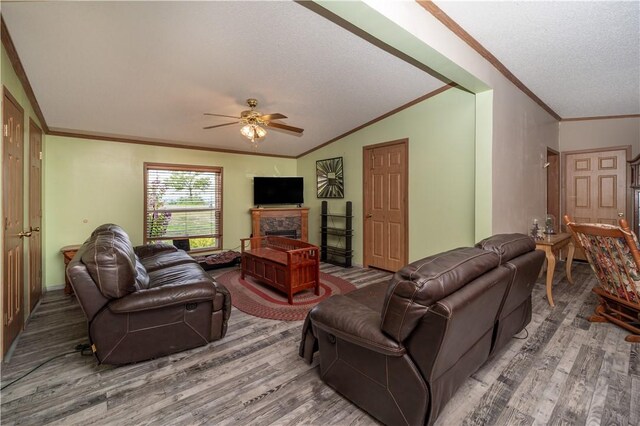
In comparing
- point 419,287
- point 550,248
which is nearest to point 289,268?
point 419,287

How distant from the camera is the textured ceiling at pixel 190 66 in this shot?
7.00 feet

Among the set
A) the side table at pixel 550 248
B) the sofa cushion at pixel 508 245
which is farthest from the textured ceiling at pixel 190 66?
the side table at pixel 550 248

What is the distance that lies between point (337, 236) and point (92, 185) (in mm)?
4012

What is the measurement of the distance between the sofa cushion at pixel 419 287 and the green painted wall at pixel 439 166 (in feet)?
8.22

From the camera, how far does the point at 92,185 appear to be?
4.27 m

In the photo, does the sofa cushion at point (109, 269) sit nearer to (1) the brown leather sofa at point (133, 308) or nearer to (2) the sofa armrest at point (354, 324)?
(1) the brown leather sofa at point (133, 308)

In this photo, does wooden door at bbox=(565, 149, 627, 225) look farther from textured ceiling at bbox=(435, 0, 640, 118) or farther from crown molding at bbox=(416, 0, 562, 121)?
crown molding at bbox=(416, 0, 562, 121)

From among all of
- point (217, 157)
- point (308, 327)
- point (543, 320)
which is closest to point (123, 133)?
point (217, 157)

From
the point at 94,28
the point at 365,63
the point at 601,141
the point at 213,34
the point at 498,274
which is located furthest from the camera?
the point at 601,141

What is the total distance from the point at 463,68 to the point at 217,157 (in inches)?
168

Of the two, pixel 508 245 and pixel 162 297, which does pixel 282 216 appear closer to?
pixel 162 297

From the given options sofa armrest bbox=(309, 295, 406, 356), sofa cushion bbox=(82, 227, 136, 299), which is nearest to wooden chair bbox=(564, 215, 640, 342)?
sofa armrest bbox=(309, 295, 406, 356)

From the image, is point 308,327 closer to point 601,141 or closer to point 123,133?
point 123,133

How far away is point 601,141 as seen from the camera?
468 cm
